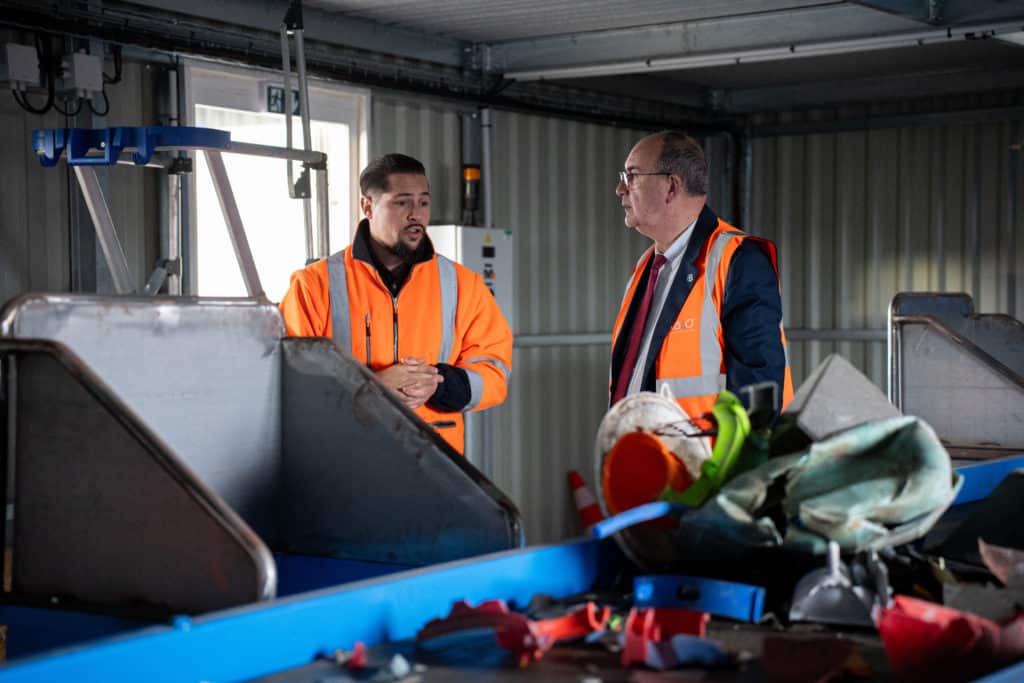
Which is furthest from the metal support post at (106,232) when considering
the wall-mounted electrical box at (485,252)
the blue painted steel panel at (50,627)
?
the wall-mounted electrical box at (485,252)

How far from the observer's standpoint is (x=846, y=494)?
Answer: 2.16 metres

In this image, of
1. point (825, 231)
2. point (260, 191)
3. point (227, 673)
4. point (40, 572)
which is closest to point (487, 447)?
point (260, 191)

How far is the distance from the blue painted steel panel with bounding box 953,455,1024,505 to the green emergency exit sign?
3976mm

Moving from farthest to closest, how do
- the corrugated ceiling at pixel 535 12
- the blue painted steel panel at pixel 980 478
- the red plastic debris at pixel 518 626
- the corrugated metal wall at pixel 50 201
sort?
1. the corrugated ceiling at pixel 535 12
2. the corrugated metal wall at pixel 50 201
3. the blue painted steel panel at pixel 980 478
4. the red plastic debris at pixel 518 626

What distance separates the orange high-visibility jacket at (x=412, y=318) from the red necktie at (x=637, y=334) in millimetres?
423

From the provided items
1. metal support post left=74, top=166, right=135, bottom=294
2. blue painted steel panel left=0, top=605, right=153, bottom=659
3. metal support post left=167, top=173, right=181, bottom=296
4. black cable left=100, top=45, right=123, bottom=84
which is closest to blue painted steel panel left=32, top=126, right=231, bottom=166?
metal support post left=74, top=166, right=135, bottom=294

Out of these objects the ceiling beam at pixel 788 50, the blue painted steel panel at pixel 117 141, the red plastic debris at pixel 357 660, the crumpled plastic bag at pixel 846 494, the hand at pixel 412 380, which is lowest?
the red plastic debris at pixel 357 660

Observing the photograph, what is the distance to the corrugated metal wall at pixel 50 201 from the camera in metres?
5.19

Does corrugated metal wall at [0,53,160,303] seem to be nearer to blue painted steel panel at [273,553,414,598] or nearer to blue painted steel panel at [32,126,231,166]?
blue painted steel panel at [32,126,231,166]

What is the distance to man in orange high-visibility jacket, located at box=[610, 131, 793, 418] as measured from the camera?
369 centimetres

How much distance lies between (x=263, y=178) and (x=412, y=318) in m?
2.45

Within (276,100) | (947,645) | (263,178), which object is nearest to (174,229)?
(263,178)

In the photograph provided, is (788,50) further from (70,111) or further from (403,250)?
(70,111)

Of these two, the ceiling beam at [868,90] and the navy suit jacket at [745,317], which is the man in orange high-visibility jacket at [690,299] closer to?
the navy suit jacket at [745,317]
